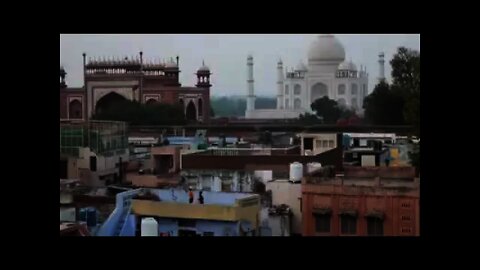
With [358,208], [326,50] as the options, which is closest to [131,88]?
[326,50]

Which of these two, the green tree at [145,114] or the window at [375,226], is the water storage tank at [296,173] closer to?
the window at [375,226]

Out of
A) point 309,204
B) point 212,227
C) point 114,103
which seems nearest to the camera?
point 212,227

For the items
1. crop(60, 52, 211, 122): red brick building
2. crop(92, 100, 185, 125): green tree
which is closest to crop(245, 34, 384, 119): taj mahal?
crop(60, 52, 211, 122): red brick building

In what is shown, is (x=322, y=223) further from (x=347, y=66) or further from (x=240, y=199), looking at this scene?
(x=347, y=66)
